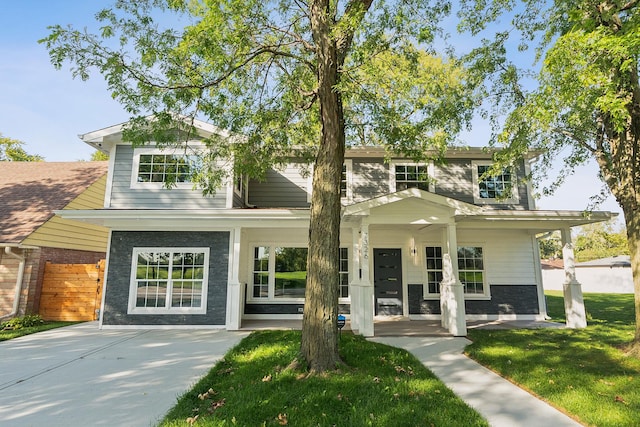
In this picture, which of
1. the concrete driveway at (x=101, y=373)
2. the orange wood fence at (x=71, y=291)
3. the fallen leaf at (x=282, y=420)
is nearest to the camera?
the fallen leaf at (x=282, y=420)

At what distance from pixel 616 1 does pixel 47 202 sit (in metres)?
15.9

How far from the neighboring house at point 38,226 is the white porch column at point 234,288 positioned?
623 centimetres

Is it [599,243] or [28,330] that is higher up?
[599,243]

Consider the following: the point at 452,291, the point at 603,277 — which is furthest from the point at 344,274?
the point at 603,277

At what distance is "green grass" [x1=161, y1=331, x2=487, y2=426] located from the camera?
3564 mm

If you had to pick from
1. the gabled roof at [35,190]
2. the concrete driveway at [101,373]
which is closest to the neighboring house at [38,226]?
the gabled roof at [35,190]

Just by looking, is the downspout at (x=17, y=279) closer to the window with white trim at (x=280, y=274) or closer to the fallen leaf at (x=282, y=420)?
the window with white trim at (x=280, y=274)

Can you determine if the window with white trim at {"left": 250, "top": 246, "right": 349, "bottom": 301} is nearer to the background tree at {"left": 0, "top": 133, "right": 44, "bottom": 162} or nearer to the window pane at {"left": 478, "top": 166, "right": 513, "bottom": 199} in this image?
the window pane at {"left": 478, "top": 166, "right": 513, "bottom": 199}

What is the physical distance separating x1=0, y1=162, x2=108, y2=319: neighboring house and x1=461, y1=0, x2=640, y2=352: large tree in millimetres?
12959

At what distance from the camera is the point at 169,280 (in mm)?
9461

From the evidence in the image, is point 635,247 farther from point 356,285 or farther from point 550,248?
point 550,248

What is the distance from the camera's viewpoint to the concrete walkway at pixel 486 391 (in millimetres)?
3770

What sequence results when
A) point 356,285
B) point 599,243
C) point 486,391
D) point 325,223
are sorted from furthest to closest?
1. point 599,243
2. point 356,285
3. point 325,223
4. point 486,391

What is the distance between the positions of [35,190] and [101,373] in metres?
10.8
